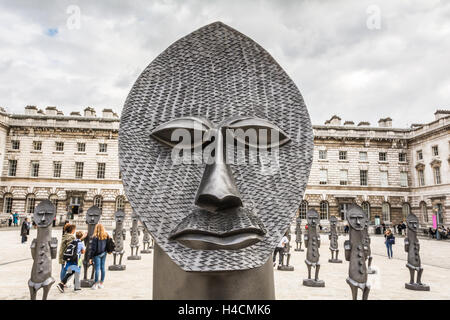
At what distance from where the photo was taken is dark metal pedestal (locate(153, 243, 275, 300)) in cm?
140

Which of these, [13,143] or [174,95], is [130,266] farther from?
[13,143]

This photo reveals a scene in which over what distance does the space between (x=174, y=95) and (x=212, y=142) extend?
43cm

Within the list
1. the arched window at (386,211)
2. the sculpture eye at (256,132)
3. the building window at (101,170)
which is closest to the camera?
the sculpture eye at (256,132)

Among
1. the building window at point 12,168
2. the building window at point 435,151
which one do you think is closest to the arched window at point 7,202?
the building window at point 12,168

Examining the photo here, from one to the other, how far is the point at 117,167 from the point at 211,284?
110 ft

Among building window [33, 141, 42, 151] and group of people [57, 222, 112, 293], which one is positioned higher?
building window [33, 141, 42, 151]

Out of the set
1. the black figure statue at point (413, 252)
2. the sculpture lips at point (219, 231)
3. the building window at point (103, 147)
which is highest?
the building window at point (103, 147)

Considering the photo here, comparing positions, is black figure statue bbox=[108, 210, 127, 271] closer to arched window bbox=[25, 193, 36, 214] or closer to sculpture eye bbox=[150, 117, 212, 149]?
sculpture eye bbox=[150, 117, 212, 149]

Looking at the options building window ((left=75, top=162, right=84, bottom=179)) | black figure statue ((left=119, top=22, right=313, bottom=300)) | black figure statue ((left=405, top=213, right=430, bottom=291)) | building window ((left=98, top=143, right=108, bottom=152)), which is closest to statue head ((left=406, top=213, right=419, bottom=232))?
black figure statue ((left=405, top=213, right=430, bottom=291))

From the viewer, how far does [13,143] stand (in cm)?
3284

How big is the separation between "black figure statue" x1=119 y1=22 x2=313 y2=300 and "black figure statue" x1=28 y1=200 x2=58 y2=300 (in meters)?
4.08

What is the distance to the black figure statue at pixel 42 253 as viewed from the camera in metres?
4.67

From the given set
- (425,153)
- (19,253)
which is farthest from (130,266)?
(425,153)

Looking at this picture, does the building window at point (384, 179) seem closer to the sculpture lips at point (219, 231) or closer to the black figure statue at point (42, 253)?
the black figure statue at point (42, 253)
